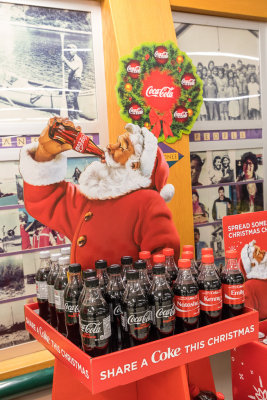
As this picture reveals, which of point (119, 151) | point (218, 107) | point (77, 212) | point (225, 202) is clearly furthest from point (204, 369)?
point (218, 107)

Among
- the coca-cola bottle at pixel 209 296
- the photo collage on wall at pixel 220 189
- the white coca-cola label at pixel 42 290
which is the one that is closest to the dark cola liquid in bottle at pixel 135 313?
the coca-cola bottle at pixel 209 296

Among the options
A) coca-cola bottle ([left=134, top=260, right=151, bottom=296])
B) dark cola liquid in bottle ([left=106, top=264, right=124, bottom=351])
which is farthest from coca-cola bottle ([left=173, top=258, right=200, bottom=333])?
dark cola liquid in bottle ([left=106, top=264, right=124, bottom=351])

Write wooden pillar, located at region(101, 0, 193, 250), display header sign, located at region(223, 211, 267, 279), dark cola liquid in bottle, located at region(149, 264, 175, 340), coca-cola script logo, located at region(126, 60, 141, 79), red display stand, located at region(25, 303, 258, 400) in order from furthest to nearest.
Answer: wooden pillar, located at region(101, 0, 193, 250)
coca-cola script logo, located at region(126, 60, 141, 79)
display header sign, located at region(223, 211, 267, 279)
dark cola liquid in bottle, located at region(149, 264, 175, 340)
red display stand, located at region(25, 303, 258, 400)

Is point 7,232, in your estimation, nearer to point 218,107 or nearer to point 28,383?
point 28,383

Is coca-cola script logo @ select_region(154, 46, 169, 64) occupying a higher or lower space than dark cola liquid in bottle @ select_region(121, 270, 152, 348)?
higher

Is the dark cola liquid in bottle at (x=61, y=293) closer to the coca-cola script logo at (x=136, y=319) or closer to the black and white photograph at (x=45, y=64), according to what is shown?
the coca-cola script logo at (x=136, y=319)

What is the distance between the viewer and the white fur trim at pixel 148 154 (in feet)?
5.98

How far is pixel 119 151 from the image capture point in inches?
69.2

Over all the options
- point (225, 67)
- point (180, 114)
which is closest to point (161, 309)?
point (180, 114)

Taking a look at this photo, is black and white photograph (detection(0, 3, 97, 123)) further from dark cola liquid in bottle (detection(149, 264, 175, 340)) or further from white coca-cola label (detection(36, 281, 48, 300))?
dark cola liquid in bottle (detection(149, 264, 175, 340))

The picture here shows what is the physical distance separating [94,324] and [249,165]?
7.92 ft

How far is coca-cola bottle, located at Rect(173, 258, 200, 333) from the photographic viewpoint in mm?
1401

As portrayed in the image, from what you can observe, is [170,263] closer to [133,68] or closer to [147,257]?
[147,257]

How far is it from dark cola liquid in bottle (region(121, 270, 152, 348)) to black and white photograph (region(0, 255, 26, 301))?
1.31 m
